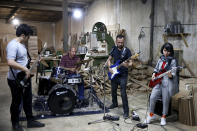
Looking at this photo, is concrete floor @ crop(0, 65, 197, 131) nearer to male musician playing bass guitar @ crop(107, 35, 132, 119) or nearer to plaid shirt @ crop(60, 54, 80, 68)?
male musician playing bass guitar @ crop(107, 35, 132, 119)

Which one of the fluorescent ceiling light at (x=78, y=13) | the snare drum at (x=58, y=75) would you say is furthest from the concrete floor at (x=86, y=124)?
the fluorescent ceiling light at (x=78, y=13)

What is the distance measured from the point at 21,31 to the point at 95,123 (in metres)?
2.09

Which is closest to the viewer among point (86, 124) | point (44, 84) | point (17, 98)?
point (17, 98)

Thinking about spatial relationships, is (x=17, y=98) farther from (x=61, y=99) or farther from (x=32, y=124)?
(x=61, y=99)

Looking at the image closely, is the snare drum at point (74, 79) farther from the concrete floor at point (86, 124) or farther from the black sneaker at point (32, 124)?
the black sneaker at point (32, 124)

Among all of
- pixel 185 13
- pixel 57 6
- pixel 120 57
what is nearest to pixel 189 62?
pixel 185 13

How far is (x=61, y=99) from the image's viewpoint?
12.2ft

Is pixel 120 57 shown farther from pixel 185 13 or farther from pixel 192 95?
pixel 185 13

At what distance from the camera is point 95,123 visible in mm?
3516

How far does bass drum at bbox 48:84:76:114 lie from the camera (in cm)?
368

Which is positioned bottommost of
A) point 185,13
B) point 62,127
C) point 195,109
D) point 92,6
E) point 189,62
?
point 62,127

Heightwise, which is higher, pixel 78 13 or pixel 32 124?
pixel 78 13

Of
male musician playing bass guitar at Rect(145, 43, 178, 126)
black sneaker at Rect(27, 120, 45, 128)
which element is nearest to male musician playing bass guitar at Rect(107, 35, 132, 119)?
male musician playing bass guitar at Rect(145, 43, 178, 126)

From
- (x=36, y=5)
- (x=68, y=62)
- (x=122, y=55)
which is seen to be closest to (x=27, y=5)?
(x=36, y=5)
